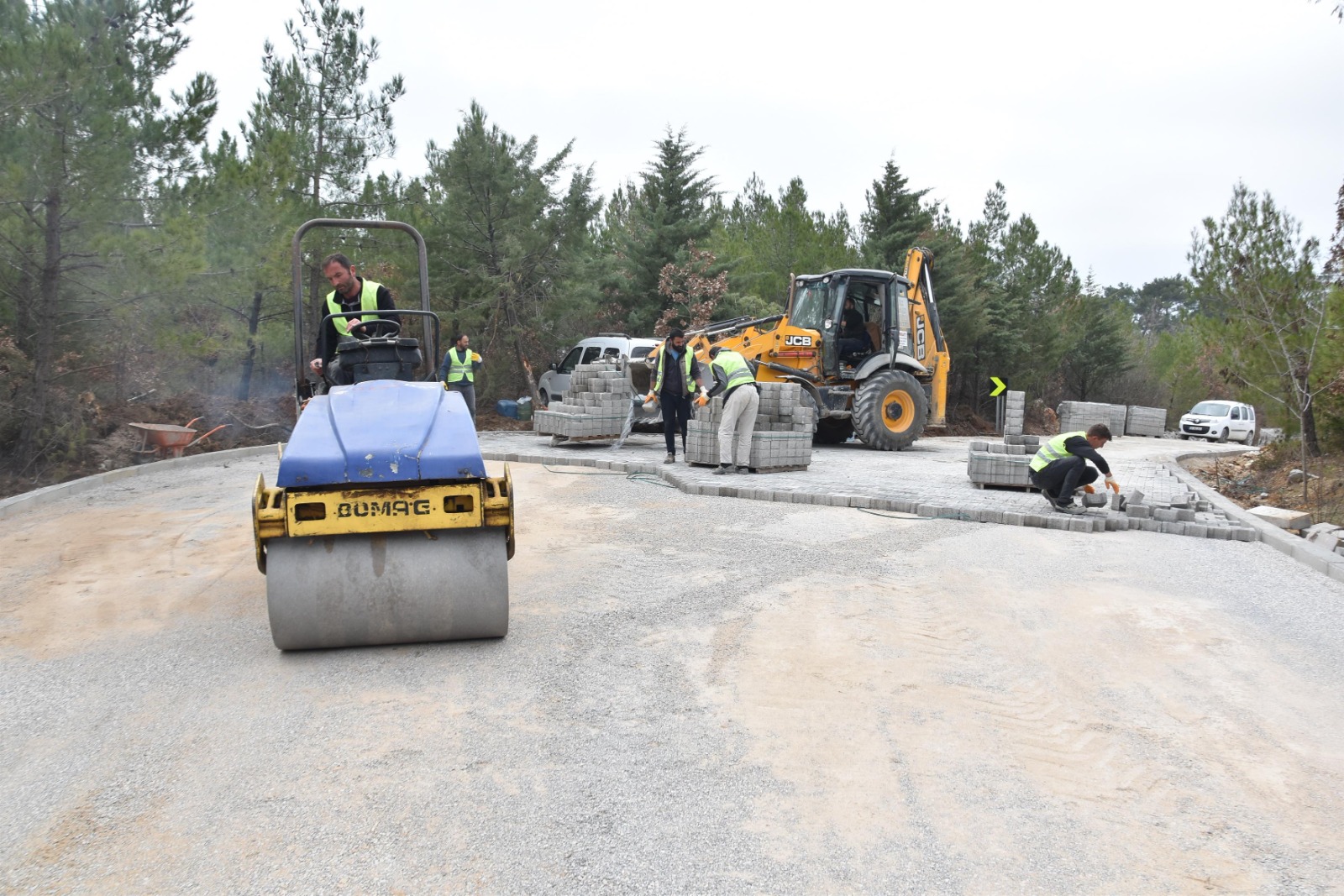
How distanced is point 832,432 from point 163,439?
37.4 feet

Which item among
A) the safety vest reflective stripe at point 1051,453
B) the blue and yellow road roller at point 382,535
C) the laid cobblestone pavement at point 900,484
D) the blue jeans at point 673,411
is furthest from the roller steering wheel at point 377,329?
the blue jeans at point 673,411

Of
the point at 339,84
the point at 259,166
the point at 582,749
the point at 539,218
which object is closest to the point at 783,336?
the point at 539,218

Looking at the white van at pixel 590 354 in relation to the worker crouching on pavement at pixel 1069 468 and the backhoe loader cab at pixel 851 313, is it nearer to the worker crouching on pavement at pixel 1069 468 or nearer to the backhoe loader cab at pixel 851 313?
the backhoe loader cab at pixel 851 313

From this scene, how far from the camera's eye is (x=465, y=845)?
3361 millimetres

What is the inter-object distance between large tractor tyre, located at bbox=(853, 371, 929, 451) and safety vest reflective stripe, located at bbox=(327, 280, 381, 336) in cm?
1200

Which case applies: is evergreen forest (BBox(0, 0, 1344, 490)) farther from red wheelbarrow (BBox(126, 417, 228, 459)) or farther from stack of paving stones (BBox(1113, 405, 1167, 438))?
stack of paving stones (BBox(1113, 405, 1167, 438))

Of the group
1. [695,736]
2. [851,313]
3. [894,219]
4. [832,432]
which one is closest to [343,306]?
[695,736]

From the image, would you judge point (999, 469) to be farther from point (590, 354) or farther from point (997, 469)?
point (590, 354)

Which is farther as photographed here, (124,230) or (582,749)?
(124,230)

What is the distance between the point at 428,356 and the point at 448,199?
667 inches

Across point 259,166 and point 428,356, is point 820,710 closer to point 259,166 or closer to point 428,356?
point 428,356

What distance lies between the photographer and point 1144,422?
109 feet

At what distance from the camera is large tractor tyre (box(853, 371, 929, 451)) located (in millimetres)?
17359

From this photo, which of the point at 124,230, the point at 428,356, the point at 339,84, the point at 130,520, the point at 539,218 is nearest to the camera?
the point at 428,356
